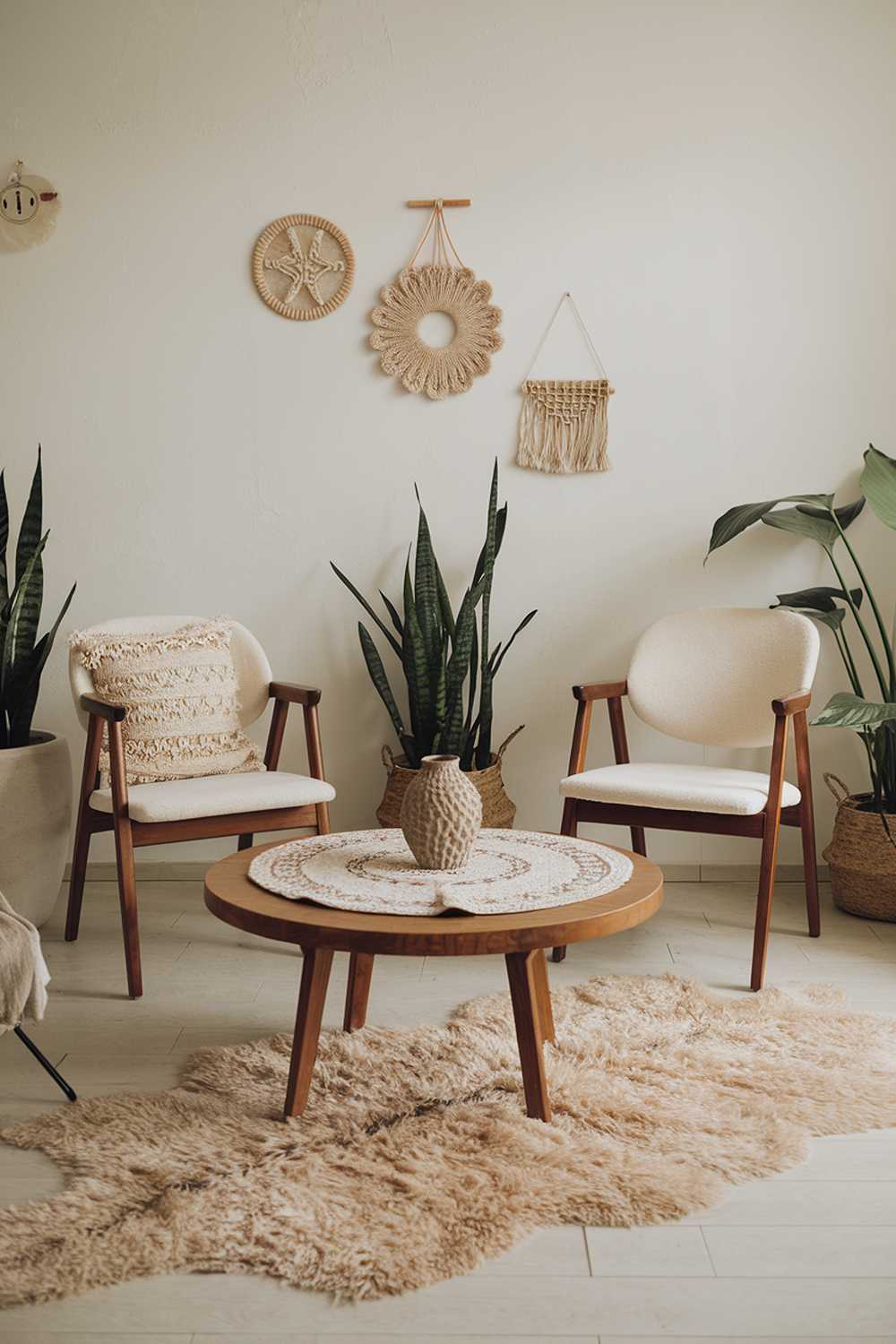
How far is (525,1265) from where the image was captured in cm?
180

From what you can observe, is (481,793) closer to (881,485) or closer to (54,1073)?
(881,485)

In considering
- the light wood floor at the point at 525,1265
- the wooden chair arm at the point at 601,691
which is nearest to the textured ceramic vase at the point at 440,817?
the light wood floor at the point at 525,1265

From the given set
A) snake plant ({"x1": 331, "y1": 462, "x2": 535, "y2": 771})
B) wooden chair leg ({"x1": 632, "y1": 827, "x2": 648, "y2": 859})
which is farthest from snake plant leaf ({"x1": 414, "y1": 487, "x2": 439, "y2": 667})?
wooden chair leg ({"x1": 632, "y1": 827, "x2": 648, "y2": 859})

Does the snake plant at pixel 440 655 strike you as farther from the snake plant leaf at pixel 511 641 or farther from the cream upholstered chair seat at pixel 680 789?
the cream upholstered chair seat at pixel 680 789

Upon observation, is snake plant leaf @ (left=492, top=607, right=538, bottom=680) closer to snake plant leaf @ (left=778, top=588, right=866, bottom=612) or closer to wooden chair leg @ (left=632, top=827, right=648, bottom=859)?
wooden chair leg @ (left=632, top=827, right=648, bottom=859)

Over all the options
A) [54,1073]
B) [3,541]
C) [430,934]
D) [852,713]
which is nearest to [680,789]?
[852,713]

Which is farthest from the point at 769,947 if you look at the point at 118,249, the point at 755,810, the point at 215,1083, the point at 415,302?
the point at 118,249

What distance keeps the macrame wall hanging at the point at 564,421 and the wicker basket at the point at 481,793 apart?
87 cm

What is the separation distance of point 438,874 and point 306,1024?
1.19ft

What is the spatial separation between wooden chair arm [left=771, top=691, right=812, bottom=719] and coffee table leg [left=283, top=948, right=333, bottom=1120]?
1.38m

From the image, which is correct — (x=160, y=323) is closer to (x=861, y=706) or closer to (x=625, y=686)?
(x=625, y=686)

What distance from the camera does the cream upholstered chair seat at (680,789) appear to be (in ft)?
9.75

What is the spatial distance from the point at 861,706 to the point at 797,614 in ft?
1.35

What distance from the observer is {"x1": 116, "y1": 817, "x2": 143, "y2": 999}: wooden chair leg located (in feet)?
9.65
